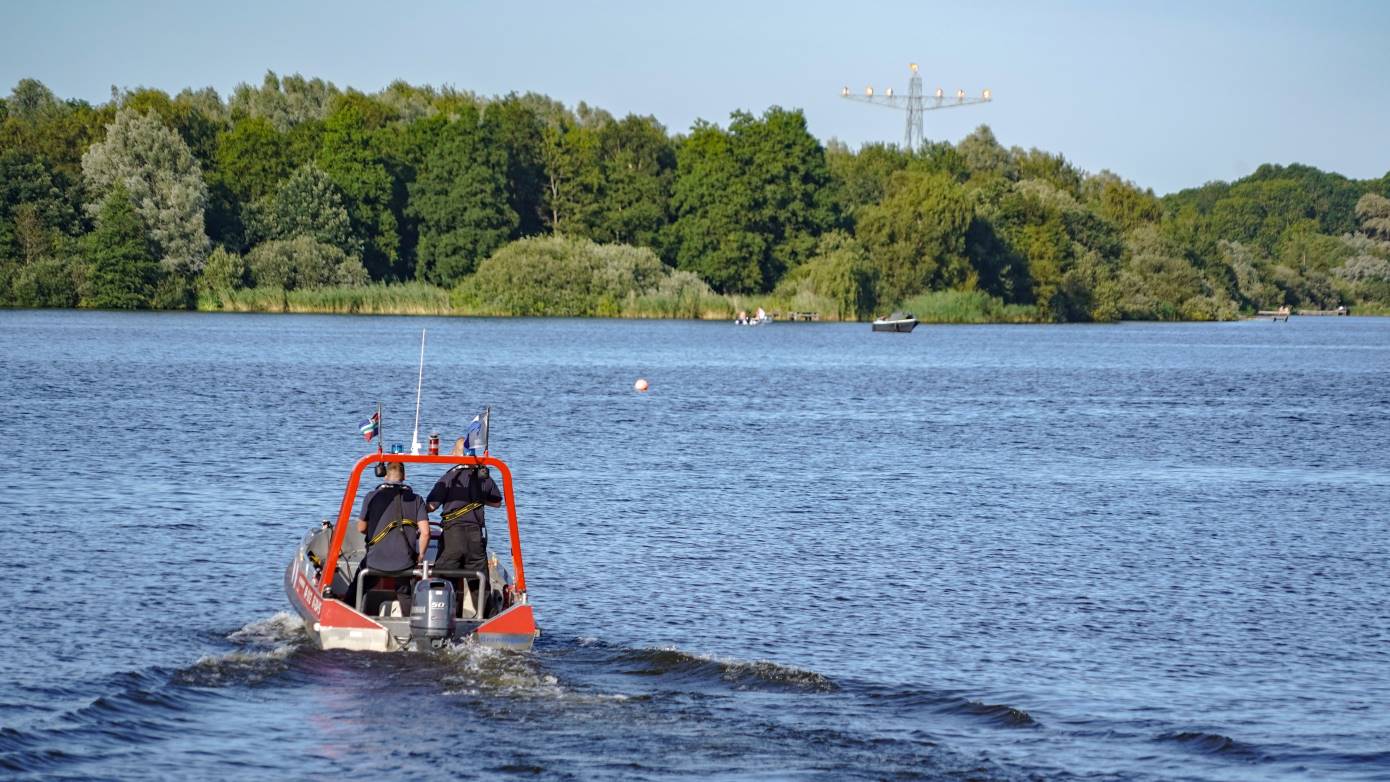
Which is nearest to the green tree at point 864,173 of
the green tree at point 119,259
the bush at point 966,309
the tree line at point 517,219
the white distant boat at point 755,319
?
the tree line at point 517,219

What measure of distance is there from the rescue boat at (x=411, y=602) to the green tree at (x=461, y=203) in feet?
390

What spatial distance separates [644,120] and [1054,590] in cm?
13969

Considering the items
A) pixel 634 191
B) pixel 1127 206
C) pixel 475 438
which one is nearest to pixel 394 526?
pixel 475 438

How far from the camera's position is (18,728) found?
49.8 feet

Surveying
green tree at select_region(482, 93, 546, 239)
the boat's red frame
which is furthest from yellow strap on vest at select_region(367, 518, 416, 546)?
green tree at select_region(482, 93, 546, 239)

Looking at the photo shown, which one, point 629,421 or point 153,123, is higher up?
point 153,123

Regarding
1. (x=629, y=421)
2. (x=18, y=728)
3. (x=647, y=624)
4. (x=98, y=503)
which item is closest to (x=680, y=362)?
(x=629, y=421)

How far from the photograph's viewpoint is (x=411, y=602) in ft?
58.6

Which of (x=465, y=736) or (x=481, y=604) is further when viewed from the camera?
(x=481, y=604)

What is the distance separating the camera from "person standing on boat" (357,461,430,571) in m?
17.9

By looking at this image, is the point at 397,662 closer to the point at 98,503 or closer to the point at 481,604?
the point at 481,604

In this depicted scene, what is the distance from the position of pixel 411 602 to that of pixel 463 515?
1.03m

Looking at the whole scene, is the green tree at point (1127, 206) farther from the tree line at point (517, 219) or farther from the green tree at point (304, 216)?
the green tree at point (304, 216)

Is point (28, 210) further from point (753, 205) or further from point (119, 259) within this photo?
point (753, 205)
